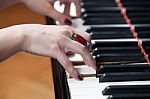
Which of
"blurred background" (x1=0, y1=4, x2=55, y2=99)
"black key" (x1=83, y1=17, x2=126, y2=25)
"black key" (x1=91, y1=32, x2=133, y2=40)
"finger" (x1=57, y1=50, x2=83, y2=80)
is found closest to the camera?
"finger" (x1=57, y1=50, x2=83, y2=80)

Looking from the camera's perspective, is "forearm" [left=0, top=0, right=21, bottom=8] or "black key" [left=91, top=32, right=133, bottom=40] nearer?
"black key" [left=91, top=32, right=133, bottom=40]

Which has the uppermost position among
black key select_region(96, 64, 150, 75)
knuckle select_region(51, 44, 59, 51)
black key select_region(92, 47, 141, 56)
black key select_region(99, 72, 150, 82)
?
knuckle select_region(51, 44, 59, 51)

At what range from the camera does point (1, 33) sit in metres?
0.96

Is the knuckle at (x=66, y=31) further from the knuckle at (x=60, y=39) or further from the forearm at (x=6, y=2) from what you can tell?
the forearm at (x=6, y=2)

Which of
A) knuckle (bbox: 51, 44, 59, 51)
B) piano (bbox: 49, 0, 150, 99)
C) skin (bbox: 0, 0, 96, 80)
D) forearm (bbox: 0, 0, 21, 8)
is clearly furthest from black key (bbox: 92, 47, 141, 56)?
forearm (bbox: 0, 0, 21, 8)

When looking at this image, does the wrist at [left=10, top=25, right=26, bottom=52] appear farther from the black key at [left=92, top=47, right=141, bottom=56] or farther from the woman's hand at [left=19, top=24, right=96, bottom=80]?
the black key at [left=92, top=47, right=141, bottom=56]

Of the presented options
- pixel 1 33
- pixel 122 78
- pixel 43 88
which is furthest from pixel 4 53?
pixel 122 78

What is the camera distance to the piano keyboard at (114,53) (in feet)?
3.02

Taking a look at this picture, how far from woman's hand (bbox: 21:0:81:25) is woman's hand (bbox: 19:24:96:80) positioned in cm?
29

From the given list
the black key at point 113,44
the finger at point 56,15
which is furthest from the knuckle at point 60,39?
the finger at point 56,15

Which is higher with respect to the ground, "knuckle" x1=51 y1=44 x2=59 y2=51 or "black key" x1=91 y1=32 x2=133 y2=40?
"black key" x1=91 y1=32 x2=133 y2=40

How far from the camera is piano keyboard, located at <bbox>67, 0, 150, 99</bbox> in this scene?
3.02ft

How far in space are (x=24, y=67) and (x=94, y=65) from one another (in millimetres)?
279

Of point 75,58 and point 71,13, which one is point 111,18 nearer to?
point 71,13
